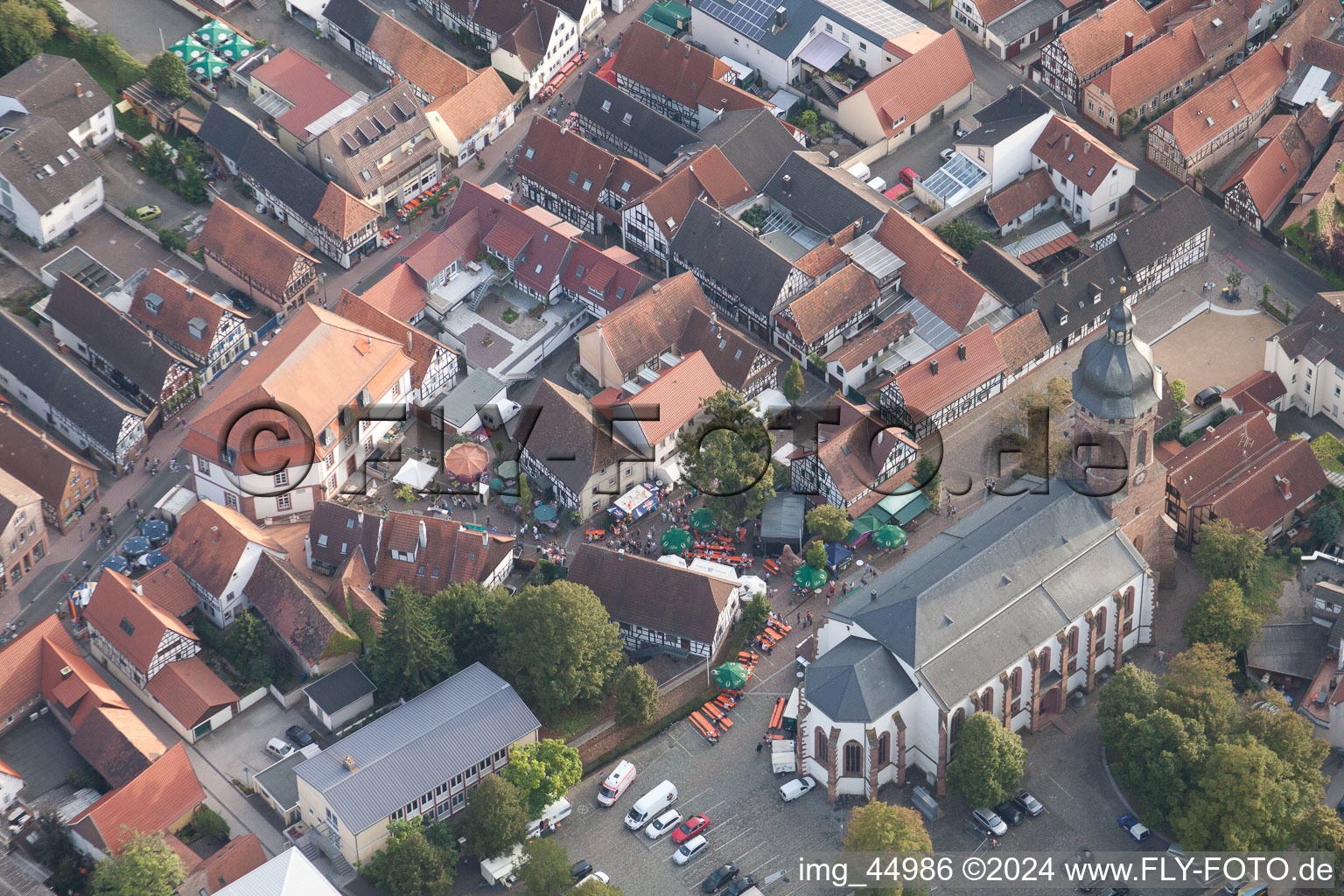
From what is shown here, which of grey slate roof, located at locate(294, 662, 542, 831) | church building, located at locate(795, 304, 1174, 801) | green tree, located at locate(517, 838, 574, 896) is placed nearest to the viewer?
green tree, located at locate(517, 838, 574, 896)

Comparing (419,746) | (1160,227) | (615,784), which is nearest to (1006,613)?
(615,784)

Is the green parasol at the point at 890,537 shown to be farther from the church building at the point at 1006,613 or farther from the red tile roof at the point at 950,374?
the red tile roof at the point at 950,374

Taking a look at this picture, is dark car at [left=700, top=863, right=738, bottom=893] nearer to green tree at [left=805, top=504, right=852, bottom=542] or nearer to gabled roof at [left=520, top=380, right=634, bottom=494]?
green tree at [left=805, top=504, right=852, bottom=542]

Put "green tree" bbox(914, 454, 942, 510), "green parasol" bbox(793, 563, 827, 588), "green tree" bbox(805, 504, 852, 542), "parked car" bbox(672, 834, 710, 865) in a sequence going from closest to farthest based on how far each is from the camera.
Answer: "parked car" bbox(672, 834, 710, 865) → "green parasol" bbox(793, 563, 827, 588) → "green tree" bbox(805, 504, 852, 542) → "green tree" bbox(914, 454, 942, 510)

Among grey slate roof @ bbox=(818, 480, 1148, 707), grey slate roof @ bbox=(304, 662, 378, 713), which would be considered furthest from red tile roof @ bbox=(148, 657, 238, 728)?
grey slate roof @ bbox=(818, 480, 1148, 707)

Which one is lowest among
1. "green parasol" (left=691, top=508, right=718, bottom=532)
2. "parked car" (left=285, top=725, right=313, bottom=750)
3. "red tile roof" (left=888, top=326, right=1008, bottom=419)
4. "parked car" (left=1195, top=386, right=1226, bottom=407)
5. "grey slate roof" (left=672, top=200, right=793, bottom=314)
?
"parked car" (left=285, top=725, right=313, bottom=750)

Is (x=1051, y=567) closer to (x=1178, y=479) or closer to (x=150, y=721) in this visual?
(x=1178, y=479)

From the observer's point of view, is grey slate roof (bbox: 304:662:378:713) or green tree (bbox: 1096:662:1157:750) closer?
green tree (bbox: 1096:662:1157:750)
